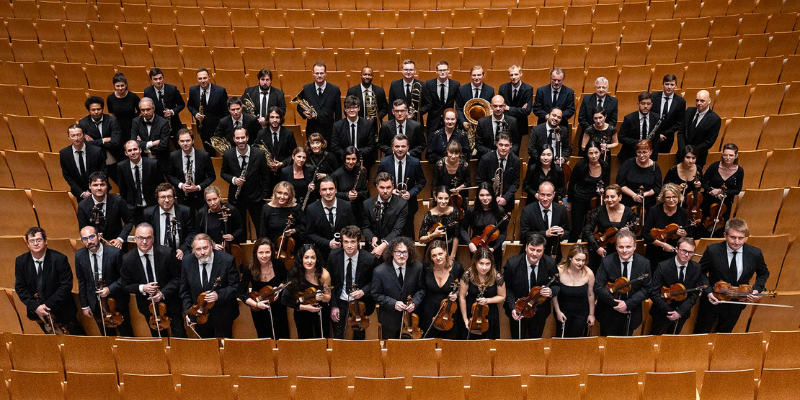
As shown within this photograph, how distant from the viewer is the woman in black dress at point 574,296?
2336mm

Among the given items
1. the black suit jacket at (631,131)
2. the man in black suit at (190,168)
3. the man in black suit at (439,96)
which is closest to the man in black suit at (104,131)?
the man in black suit at (190,168)

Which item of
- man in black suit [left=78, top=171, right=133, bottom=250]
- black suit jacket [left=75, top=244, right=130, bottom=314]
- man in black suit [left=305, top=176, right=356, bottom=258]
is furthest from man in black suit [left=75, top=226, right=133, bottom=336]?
man in black suit [left=305, top=176, right=356, bottom=258]

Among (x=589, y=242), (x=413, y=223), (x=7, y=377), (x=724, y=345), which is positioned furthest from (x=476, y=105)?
(x=7, y=377)

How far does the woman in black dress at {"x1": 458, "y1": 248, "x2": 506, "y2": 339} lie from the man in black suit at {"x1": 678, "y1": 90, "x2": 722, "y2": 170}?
3.97 ft

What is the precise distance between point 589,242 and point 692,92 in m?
1.35

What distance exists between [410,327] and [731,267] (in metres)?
1.12

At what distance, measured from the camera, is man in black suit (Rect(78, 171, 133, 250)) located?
2.57 m

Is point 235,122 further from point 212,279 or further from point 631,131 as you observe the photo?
point 631,131

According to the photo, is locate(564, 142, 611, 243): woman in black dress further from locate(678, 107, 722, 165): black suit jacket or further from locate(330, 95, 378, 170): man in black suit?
locate(330, 95, 378, 170): man in black suit

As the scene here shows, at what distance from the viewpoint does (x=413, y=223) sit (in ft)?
9.45

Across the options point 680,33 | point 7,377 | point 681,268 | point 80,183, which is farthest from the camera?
point 680,33

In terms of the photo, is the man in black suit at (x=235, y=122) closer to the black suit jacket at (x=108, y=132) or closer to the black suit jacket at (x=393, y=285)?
the black suit jacket at (x=108, y=132)

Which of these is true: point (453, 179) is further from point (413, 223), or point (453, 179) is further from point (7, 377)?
point (7, 377)

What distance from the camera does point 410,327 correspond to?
2371mm
